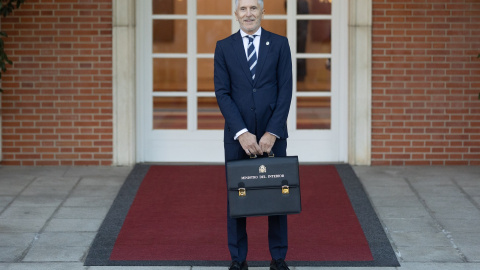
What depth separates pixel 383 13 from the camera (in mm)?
9281

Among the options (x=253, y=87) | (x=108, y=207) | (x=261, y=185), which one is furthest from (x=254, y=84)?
(x=108, y=207)

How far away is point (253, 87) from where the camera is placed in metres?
5.52

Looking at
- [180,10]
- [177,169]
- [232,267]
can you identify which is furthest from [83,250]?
[180,10]

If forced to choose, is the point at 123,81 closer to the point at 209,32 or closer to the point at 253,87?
the point at 209,32

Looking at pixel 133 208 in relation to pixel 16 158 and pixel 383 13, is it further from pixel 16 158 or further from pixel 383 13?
pixel 383 13

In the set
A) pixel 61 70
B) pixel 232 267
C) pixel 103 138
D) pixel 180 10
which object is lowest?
pixel 232 267

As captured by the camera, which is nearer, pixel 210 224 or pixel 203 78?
pixel 210 224

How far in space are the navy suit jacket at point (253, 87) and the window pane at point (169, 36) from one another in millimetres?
3971

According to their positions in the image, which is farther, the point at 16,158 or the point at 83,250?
the point at 16,158

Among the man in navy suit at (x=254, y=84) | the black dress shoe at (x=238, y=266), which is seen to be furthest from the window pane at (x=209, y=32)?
the black dress shoe at (x=238, y=266)

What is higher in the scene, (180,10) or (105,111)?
(180,10)

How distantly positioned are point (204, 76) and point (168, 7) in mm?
770

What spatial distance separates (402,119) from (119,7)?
2972 millimetres

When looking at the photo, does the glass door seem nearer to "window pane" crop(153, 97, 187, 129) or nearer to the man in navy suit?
"window pane" crop(153, 97, 187, 129)
